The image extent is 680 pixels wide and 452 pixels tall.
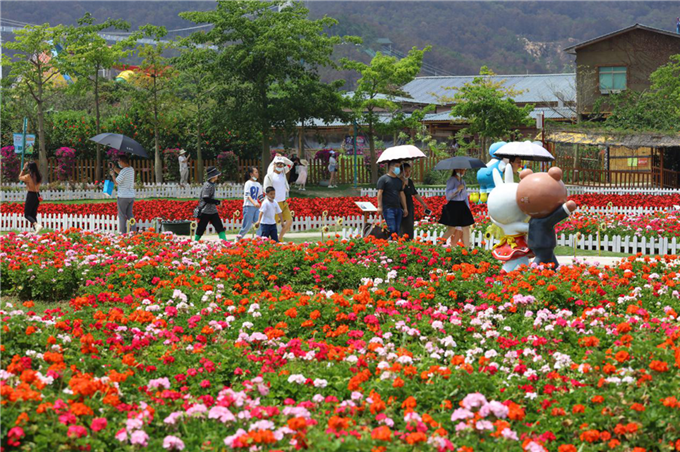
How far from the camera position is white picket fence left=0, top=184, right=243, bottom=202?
1163 inches

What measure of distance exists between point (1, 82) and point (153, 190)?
12.4 m

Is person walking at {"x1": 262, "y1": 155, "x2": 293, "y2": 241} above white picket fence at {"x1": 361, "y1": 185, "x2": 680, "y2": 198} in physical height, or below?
above

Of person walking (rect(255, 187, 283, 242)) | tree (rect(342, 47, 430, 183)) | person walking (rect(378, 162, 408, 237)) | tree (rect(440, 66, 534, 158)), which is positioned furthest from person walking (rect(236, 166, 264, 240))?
tree (rect(440, 66, 534, 158))

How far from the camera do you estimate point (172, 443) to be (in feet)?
14.4

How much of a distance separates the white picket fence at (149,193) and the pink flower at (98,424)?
25.5 metres

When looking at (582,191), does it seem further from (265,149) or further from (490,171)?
(490,171)

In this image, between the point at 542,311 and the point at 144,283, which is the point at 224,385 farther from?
the point at 144,283

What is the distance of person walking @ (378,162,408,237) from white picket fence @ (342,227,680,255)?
1.87m

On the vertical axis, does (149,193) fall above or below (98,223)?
above

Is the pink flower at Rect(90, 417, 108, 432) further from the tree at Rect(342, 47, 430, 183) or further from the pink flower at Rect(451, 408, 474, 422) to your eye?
the tree at Rect(342, 47, 430, 183)

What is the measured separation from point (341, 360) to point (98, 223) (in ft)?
43.9

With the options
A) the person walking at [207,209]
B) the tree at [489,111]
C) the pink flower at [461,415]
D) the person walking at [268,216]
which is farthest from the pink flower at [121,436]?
the tree at [489,111]

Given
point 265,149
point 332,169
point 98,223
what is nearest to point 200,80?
point 265,149

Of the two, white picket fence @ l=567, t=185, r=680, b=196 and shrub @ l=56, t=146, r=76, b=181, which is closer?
white picket fence @ l=567, t=185, r=680, b=196
